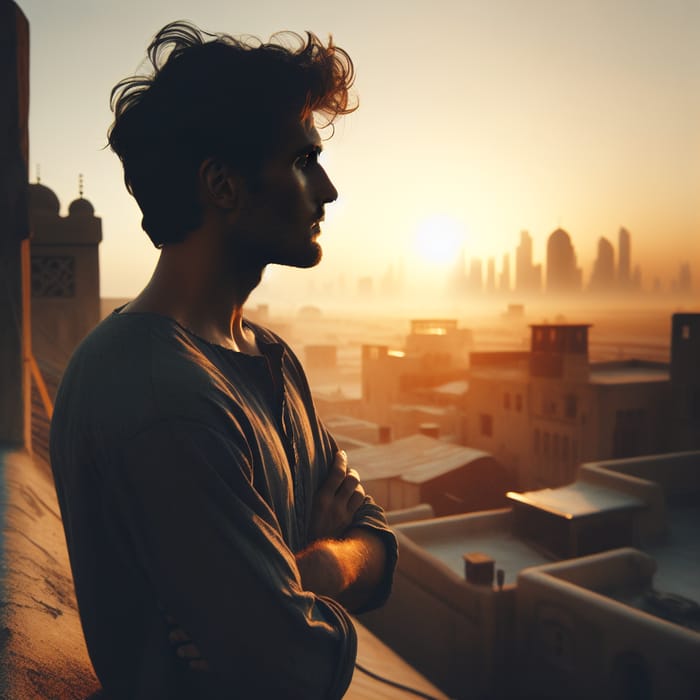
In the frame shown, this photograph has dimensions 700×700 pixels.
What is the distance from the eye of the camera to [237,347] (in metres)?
1.89

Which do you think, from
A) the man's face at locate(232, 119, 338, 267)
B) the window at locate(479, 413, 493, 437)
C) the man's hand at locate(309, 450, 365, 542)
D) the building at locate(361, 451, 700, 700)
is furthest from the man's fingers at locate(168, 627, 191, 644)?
the window at locate(479, 413, 493, 437)

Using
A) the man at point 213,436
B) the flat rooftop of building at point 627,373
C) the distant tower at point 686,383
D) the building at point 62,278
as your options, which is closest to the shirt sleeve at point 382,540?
the man at point 213,436

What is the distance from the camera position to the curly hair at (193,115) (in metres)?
1.66

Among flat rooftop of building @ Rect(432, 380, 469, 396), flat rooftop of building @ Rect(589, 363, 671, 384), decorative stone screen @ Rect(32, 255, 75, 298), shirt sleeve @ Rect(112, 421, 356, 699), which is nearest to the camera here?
shirt sleeve @ Rect(112, 421, 356, 699)

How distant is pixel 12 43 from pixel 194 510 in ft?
17.6

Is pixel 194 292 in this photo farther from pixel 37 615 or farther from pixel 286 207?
pixel 37 615

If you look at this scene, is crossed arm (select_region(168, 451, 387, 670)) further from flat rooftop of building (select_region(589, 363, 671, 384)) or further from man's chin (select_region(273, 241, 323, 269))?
flat rooftop of building (select_region(589, 363, 671, 384))

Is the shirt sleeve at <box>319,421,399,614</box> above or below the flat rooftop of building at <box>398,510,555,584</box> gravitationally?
above

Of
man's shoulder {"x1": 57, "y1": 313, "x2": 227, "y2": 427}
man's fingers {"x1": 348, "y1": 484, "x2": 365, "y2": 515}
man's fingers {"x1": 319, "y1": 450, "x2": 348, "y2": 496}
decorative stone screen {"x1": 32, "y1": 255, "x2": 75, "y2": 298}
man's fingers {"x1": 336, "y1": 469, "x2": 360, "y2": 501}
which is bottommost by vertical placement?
man's fingers {"x1": 348, "y1": 484, "x2": 365, "y2": 515}

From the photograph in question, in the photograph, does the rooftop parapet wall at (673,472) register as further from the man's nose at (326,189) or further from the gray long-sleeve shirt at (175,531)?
the gray long-sleeve shirt at (175,531)

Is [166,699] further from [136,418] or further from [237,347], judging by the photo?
[237,347]

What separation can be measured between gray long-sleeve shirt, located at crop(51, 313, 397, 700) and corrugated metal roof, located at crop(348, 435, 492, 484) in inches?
699

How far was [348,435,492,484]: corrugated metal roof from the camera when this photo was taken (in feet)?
64.3

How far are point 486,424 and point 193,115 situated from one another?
2506cm
